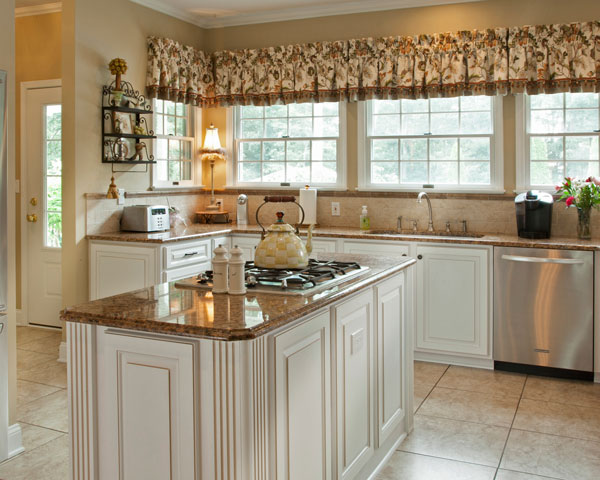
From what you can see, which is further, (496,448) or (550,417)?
(550,417)

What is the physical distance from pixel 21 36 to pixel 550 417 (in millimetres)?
5242

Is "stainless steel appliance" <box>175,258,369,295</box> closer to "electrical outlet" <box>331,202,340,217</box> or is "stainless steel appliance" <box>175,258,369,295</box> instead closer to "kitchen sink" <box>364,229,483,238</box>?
"kitchen sink" <box>364,229,483,238</box>

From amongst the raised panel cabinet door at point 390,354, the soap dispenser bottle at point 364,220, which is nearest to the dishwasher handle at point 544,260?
the soap dispenser bottle at point 364,220

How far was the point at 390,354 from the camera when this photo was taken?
3.12 m

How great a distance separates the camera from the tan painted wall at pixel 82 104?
461 centimetres

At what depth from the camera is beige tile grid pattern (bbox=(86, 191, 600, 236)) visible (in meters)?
4.87

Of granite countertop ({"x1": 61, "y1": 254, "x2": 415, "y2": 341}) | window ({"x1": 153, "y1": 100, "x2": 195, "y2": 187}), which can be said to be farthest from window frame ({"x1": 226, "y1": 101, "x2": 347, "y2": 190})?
granite countertop ({"x1": 61, "y1": 254, "x2": 415, "y2": 341})

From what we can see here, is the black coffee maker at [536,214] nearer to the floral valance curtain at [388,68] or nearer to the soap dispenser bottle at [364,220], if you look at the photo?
the floral valance curtain at [388,68]

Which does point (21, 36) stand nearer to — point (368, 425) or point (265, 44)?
point (265, 44)

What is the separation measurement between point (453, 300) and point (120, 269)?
8.08 feet

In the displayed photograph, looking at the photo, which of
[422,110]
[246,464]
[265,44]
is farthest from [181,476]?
[265,44]

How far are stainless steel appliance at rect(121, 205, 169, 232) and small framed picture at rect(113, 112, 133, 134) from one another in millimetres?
600

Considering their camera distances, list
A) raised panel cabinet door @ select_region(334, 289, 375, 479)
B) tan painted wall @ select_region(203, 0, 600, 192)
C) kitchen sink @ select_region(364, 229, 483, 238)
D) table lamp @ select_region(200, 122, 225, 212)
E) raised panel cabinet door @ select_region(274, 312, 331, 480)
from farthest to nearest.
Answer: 1. table lamp @ select_region(200, 122, 225, 212)
2. kitchen sink @ select_region(364, 229, 483, 238)
3. tan painted wall @ select_region(203, 0, 600, 192)
4. raised panel cabinet door @ select_region(334, 289, 375, 479)
5. raised panel cabinet door @ select_region(274, 312, 331, 480)

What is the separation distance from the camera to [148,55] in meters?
5.29
